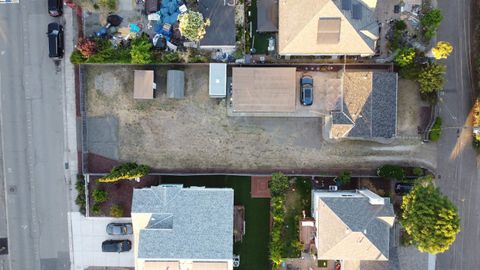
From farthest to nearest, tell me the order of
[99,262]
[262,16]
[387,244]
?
[99,262]
[262,16]
[387,244]

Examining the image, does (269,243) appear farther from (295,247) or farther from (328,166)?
(328,166)

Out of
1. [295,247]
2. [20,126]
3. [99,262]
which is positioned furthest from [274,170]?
[20,126]

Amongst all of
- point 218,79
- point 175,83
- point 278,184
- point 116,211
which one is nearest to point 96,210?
point 116,211

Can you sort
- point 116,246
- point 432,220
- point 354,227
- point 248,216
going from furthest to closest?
point 248,216 → point 116,246 → point 354,227 → point 432,220

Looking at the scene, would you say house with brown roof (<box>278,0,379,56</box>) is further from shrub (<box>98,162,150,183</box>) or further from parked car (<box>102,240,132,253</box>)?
parked car (<box>102,240,132,253</box>)

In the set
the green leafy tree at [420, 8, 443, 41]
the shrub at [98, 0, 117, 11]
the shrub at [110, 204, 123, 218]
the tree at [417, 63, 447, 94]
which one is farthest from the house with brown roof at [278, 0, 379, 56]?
the shrub at [110, 204, 123, 218]

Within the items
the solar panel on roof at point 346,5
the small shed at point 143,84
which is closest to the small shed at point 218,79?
the small shed at point 143,84

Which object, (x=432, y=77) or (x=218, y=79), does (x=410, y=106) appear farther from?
(x=218, y=79)
